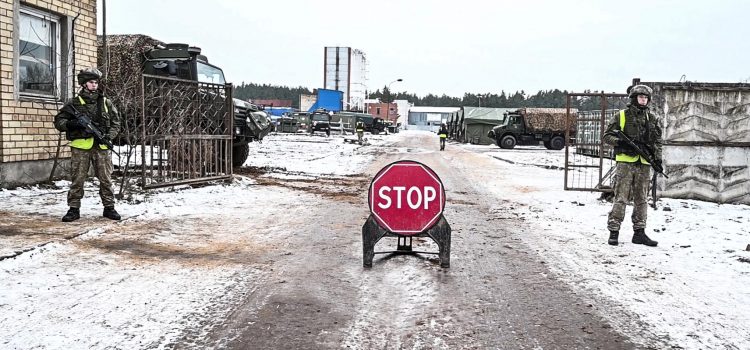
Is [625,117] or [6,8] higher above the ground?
[6,8]

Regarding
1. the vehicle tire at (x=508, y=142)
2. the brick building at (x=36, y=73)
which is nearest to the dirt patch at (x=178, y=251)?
the brick building at (x=36, y=73)

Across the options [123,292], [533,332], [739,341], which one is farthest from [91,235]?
[739,341]

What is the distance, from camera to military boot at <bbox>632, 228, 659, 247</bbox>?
670 cm

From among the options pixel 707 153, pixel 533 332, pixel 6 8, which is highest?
pixel 6 8

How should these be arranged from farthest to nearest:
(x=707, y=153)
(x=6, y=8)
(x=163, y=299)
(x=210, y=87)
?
(x=210, y=87) → (x=707, y=153) → (x=6, y=8) → (x=163, y=299)

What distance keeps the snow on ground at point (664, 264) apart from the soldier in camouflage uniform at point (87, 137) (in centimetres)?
511

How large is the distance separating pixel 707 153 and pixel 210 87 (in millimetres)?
8642

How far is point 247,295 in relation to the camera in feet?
14.8

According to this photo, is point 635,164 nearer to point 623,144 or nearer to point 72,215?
point 623,144

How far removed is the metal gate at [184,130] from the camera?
959cm

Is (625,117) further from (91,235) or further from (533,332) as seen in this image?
(91,235)

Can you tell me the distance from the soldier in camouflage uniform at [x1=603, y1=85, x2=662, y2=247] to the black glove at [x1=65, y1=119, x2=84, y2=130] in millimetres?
6107

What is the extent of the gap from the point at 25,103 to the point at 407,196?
23.1ft

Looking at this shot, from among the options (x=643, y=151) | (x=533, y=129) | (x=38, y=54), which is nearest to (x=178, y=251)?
(x=643, y=151)
